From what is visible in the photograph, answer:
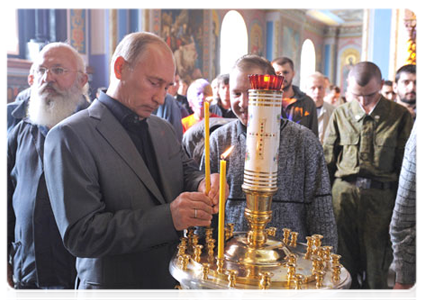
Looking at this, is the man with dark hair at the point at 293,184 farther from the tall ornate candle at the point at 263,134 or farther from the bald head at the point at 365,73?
the bald head at the point at 365,73

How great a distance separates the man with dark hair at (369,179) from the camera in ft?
10.4

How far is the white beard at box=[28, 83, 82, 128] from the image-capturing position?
2293 millimetres

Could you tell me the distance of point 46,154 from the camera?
1.38 metres

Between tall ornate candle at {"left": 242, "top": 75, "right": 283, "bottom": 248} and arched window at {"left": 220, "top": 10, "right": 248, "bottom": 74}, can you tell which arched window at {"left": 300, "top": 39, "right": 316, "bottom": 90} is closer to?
arched window at {"left": 220, "top": 10, "right": 248, "bottom": 74}

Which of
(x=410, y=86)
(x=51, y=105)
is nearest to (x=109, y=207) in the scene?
(x=51, y=105)

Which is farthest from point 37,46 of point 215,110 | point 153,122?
point 153,122

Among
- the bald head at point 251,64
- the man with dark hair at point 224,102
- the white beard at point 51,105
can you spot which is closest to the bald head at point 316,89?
the man with dark hair at point 224,102

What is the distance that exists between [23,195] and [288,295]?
5.61 ft

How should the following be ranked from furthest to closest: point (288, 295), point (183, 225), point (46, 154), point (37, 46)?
point (37, 46)
point (46, 154)
point (183, 225)
point (288, 295)

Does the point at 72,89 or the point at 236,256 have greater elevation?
the point at 72,89

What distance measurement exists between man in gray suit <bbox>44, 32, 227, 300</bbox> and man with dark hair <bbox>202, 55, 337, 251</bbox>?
0.22 metres

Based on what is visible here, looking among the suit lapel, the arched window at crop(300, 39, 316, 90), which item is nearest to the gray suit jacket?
the suit lapel

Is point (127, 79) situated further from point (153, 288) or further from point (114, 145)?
point (153, 288)

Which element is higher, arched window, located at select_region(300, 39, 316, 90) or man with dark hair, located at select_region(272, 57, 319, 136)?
arched window, located at select_region(300, 39, 316, 90)
